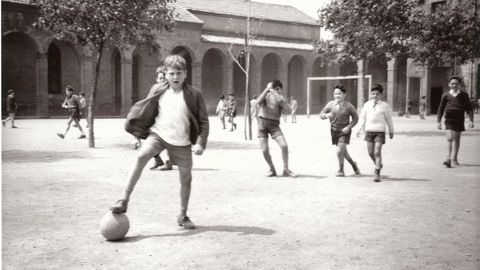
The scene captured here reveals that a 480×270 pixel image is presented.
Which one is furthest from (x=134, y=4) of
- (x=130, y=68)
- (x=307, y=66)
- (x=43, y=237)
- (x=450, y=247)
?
(x=307, y=66)

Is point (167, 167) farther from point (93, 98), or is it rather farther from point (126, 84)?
point (126, 84)

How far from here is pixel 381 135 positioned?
852cm

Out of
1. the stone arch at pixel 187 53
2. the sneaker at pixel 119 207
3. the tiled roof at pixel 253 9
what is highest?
the tiled roof at pixel 253 9

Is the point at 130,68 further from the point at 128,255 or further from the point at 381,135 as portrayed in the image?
the point at 128,255

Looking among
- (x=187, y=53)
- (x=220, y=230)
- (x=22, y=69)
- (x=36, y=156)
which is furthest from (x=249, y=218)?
(x=187, y=53)

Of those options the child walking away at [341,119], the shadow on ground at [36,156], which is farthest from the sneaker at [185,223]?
the shadow on ground at [36,156]

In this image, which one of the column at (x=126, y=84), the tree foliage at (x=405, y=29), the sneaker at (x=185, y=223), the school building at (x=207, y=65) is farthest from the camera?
the column at (x=126, y=84)

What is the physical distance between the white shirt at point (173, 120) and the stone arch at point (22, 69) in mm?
28176

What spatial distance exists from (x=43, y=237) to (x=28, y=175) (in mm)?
4446

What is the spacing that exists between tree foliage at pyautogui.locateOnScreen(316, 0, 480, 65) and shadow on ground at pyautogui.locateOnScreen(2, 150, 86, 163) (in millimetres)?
11517

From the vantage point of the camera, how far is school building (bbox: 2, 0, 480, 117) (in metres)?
30.6

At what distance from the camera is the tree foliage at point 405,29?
18234 mm

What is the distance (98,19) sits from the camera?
1310 centimetres

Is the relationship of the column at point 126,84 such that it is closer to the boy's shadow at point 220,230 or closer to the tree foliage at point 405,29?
the tree foliage at point 405,29
